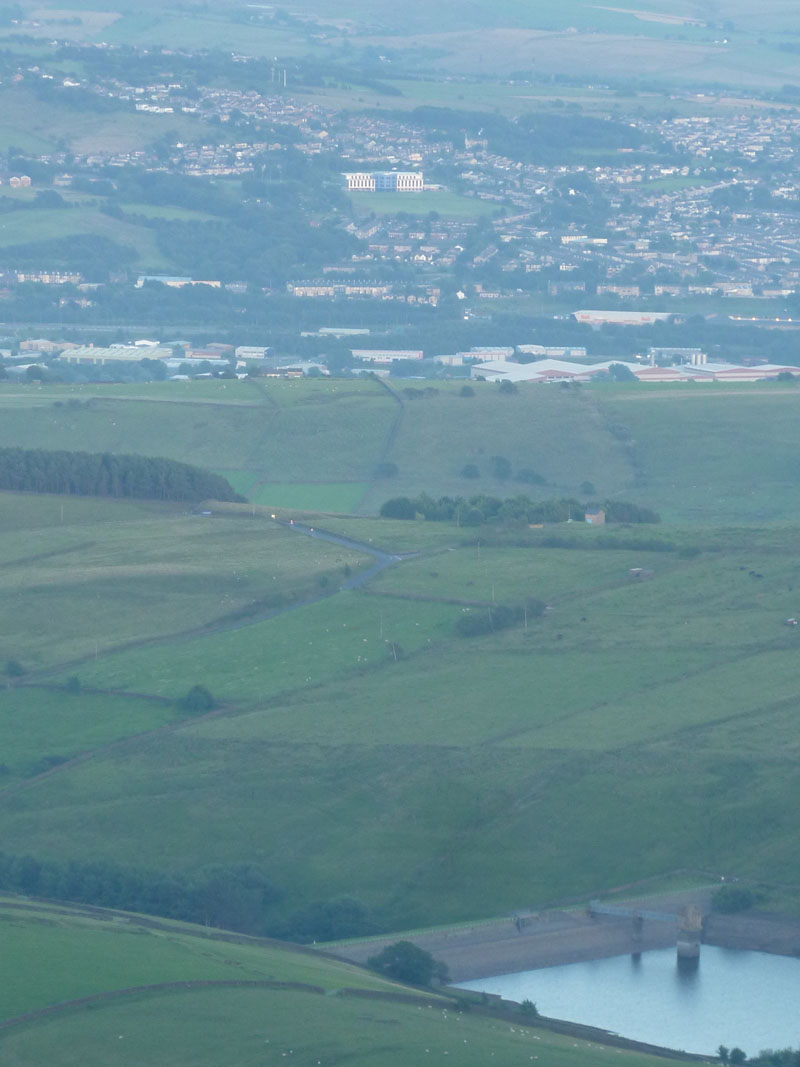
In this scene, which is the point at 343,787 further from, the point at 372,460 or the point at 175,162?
the point at 175,162

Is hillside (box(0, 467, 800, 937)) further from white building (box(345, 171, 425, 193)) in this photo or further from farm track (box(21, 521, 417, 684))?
white building (box(345, 171, 425, 193))

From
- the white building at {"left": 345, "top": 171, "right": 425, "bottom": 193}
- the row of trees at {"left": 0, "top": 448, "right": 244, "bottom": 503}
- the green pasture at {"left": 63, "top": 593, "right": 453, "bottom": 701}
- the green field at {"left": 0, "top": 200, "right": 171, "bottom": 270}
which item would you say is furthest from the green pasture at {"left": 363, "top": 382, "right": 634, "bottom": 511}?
the white building at {"left": 345, "top": 171, "right": 425, "bottom": 193}

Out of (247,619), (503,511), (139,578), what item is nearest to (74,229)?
(503,511)

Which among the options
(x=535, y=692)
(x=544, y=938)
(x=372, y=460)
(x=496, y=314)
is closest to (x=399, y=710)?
(x=535, y=692)

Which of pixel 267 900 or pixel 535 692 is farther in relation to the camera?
pixel 535 692

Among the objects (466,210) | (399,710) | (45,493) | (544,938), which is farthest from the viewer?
(466,210)

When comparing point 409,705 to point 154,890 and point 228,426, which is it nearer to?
point 154,890
